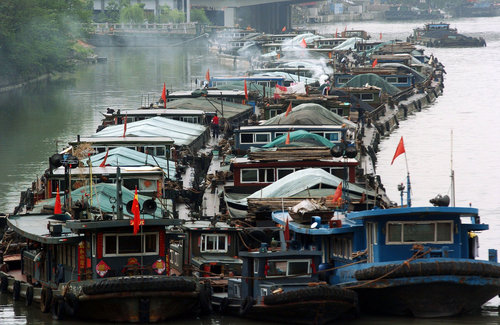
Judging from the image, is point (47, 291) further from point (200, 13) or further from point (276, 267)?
point (200, 13)

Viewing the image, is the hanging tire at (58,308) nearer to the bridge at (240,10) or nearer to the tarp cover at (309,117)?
the tarp cover at (309,117)

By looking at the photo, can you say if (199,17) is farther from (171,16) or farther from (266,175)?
(266,175)

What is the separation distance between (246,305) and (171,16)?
13344 cm

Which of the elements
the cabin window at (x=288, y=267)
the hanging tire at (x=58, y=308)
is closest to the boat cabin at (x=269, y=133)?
the hanging tire at (x=58, y=308)

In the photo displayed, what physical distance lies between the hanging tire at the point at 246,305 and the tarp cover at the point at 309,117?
22.8 m

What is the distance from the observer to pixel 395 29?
177 metres

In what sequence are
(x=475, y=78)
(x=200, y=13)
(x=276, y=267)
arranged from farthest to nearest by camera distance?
(x=200, y=13), (x=475, y=78), (x=276, y=267)

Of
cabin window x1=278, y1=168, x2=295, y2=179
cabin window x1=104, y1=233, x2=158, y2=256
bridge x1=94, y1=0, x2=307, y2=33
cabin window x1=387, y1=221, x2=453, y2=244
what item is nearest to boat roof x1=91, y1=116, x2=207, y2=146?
cabin window x1=278, y1=168, x2=295, y2=179

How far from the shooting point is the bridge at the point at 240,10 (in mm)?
159337

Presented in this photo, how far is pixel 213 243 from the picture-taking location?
26.1 m

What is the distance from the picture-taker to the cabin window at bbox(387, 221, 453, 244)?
2328 centimetres

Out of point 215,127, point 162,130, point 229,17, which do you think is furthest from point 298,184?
point 229,17

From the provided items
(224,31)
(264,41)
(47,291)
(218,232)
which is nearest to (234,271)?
(218,232)

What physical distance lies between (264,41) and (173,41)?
31008mm
